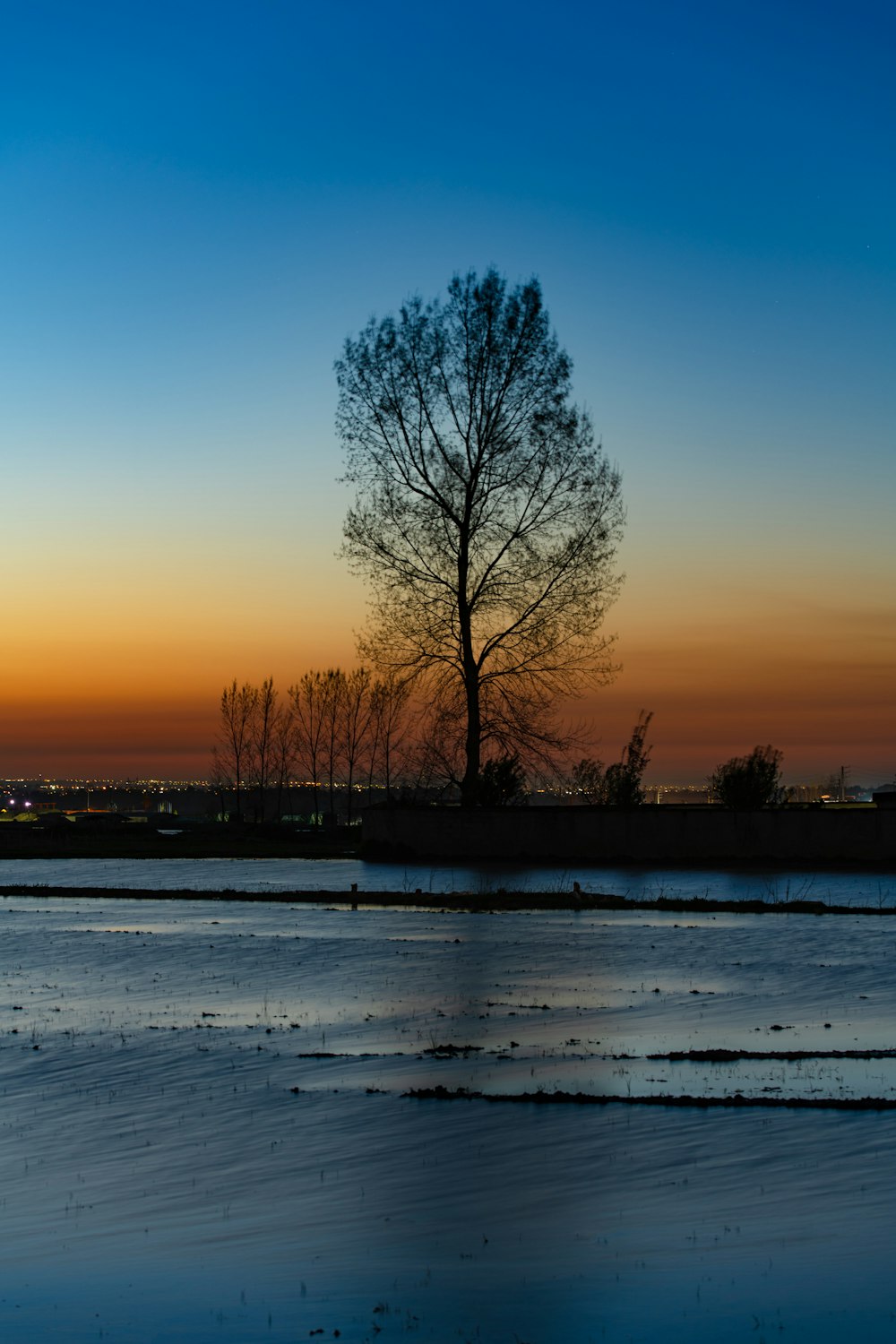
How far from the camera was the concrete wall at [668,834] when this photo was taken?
39.3 metres

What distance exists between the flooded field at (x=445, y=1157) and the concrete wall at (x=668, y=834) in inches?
766

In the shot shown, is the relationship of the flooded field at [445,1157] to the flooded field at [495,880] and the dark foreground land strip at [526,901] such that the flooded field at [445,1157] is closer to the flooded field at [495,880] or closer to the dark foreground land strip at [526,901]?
the dark foreground land strip at [526,901]

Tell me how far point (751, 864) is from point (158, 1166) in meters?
31.3

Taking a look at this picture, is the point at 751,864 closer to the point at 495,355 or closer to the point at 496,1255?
the point at 495,355

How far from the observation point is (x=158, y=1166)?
10352 mm

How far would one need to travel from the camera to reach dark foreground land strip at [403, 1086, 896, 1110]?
37.2ft

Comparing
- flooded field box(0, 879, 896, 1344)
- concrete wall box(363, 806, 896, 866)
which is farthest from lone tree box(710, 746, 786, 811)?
flooded field box(0, 879, 896, 1344)

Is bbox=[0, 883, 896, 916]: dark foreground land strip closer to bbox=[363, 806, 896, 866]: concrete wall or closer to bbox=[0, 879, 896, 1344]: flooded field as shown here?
bbox=[363, 806, 896, 866]: concrete wall

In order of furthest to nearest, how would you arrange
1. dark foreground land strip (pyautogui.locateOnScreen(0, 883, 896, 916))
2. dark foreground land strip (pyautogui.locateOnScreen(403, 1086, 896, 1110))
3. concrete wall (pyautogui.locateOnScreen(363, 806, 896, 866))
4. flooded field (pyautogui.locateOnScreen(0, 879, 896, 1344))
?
concrete wall (pyautogui.locateOnScreen(363, 806, 896, 866))
dark foreground land strip (pyautogui.locateOnScreen(0, 883, 896, 916))
dark foreground land strip (pyautogui.locateOnScreen(403, 1086, 896, 1110))
flooded field (pyautogui.locateOnScreen(0, 879, 896, 1344))

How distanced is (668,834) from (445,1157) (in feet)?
99.7

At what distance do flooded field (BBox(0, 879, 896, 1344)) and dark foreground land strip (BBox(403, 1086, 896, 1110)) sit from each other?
0.06m

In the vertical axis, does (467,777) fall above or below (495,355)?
below

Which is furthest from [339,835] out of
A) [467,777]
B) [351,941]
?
[351,941]

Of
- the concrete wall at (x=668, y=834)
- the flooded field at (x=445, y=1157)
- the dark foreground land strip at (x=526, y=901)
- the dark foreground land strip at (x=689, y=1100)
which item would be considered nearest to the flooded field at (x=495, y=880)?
the concrete wall at (x=668, y=834)
